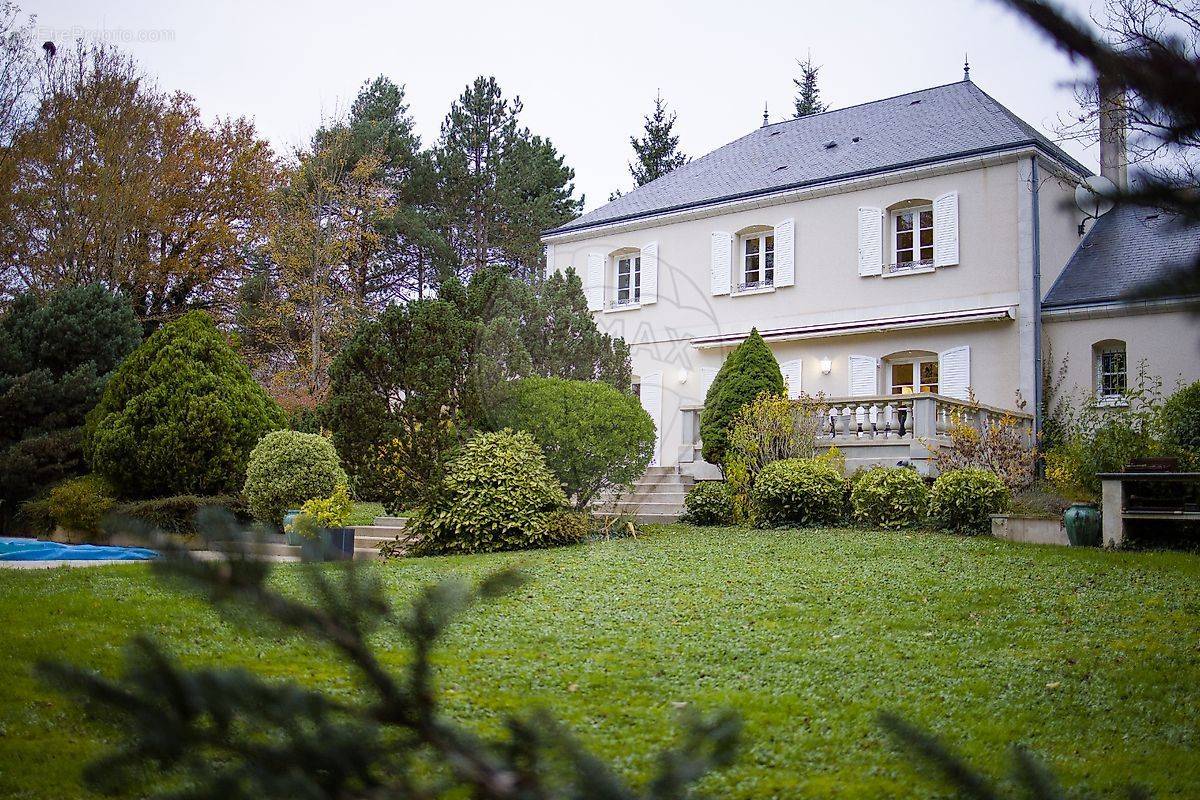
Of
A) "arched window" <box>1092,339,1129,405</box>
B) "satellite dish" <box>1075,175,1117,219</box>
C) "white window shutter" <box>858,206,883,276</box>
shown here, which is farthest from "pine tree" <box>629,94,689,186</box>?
"satellite dish" <box>1075,175,1117,219</box>

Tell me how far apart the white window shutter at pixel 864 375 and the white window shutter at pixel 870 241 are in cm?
169

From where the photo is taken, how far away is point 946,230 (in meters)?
17.6

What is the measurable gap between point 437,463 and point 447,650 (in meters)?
5.77

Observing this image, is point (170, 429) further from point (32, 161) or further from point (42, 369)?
point (32, 161)

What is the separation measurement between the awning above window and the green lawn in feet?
25.9

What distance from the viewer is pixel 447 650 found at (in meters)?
6.04

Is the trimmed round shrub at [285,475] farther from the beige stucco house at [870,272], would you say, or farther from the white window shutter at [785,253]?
the white window shutter at [785,253]

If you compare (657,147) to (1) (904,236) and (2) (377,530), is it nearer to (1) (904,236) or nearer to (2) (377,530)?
(1) (904,236)

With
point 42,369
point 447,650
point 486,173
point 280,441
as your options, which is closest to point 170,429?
point 280,441

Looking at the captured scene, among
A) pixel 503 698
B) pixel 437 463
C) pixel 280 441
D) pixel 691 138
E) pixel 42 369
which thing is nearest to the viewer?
pixel 503 698

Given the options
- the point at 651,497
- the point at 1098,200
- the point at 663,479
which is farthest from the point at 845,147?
the point at 1098,200

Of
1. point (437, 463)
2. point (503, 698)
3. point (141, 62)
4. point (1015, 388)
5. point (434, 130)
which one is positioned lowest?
point (503, 698)

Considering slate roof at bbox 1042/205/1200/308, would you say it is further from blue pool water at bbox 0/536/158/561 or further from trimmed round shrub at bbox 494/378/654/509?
blue pool water at bbox 0/536/158/561

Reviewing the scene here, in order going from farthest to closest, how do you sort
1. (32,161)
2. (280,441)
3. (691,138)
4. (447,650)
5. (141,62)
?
(691,138)
(141,62)
(32,161)
(280,441)
(447,650)
